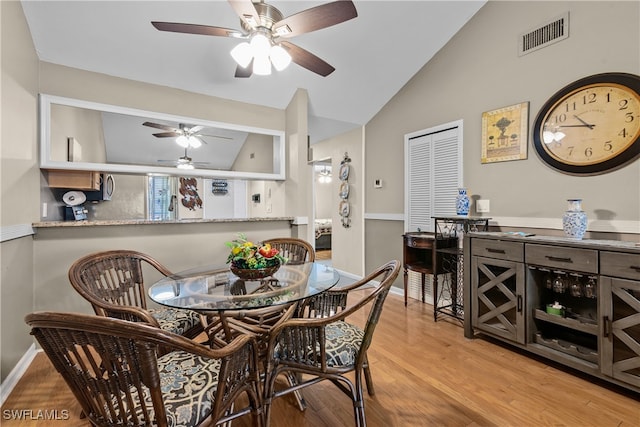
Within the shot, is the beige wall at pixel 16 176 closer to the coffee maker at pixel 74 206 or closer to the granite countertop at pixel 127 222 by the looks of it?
the granite countertop at pixel 127 222

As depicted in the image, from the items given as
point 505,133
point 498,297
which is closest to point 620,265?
point 498,297

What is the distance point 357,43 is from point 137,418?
3443mm

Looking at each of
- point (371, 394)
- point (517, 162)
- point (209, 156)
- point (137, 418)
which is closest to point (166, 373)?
point (137, 418)

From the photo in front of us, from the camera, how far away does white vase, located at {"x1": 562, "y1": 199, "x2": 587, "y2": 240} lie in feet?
6.78

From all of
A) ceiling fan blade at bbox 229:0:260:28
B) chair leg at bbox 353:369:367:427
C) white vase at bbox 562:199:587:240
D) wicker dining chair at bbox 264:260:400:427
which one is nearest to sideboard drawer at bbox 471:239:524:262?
white vase at bbox 562:199:587:240

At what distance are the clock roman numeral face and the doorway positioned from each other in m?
4.27

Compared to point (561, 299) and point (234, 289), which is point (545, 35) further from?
point (234, 289)

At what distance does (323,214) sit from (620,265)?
8.12 m

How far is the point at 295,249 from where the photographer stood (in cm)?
262

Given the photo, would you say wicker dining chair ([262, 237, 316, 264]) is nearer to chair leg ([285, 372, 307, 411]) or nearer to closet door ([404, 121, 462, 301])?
chair leg ([285, 372, 307, 411])

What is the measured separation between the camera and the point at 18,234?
6.38ft

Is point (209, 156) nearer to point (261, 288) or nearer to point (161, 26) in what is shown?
point (161, 26)

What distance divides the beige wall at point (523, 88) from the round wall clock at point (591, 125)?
0.07m

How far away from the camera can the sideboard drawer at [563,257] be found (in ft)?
6.17
